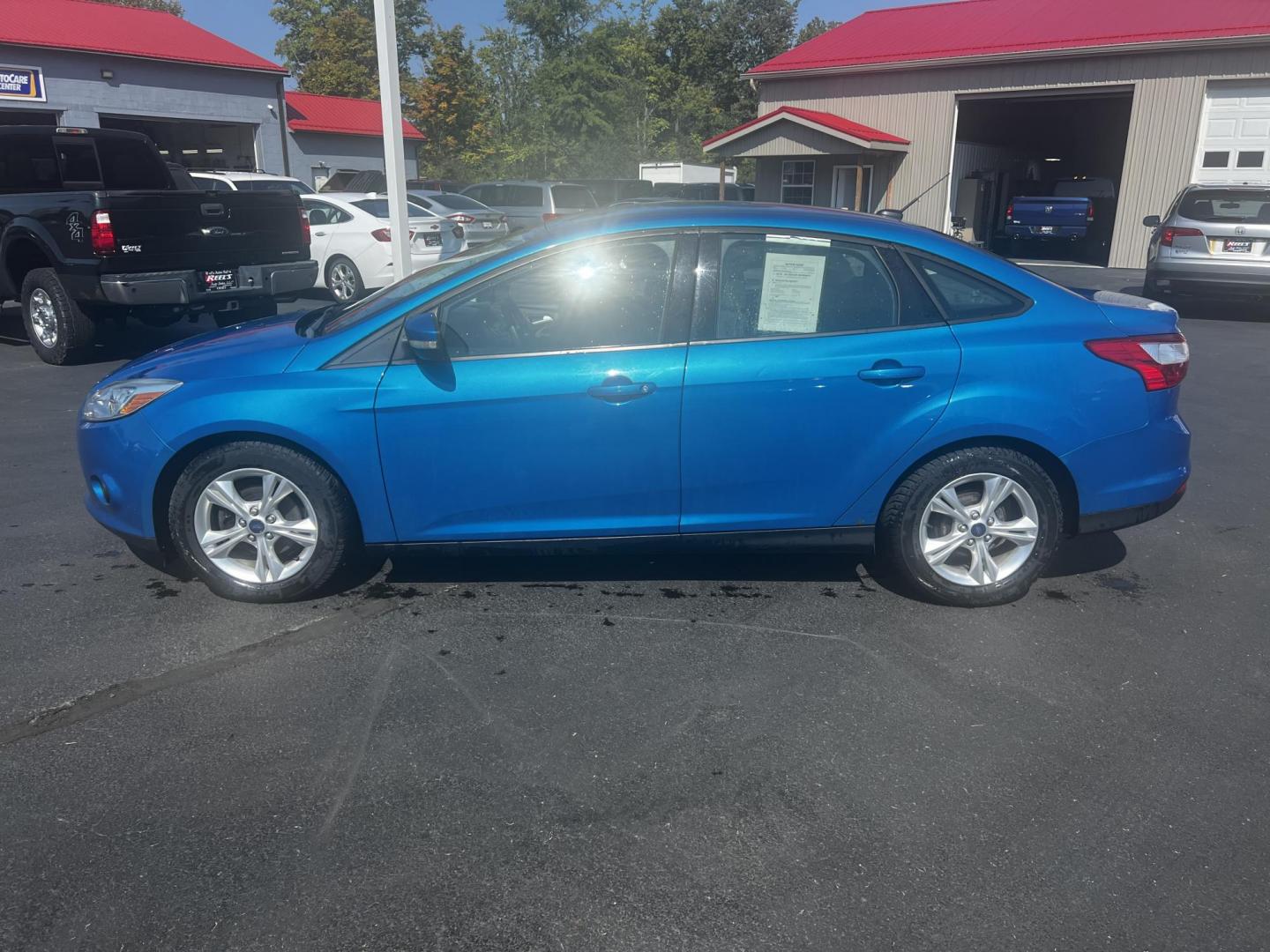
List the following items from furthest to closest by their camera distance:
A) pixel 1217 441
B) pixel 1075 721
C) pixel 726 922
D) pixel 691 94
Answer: pixel 691 94
pixel 1217 441
pixel 1075 721
pixel 726 922

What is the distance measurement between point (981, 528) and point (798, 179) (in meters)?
23.6

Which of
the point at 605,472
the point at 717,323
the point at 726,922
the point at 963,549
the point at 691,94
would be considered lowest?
the point at 726,922

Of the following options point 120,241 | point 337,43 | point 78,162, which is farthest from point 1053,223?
point 337,43

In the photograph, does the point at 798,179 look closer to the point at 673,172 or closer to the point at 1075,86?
the point at 1075,86

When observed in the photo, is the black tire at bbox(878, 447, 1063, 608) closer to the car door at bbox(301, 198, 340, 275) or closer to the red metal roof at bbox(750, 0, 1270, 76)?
the car door at bbox(301, 198, 340, 275)

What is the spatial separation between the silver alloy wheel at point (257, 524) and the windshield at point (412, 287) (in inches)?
27.6

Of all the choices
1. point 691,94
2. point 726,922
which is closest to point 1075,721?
point 726,922

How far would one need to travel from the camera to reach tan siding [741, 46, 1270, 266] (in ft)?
66.7

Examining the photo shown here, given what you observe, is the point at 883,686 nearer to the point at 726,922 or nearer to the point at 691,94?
the point at 726,922

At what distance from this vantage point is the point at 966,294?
13.9ft

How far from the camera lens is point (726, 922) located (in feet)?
8.20

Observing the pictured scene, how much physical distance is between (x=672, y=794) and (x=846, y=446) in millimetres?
1711

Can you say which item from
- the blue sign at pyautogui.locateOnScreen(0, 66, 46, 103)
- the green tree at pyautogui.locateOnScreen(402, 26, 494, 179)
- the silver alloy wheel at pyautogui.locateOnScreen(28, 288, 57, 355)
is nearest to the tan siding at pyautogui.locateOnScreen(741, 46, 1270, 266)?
the blue sign at pyautogui.locateOnScreen(0, 66, 46, 103)

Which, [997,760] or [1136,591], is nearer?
[997,760]
